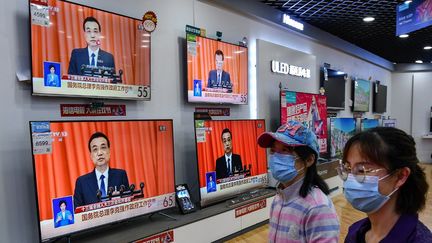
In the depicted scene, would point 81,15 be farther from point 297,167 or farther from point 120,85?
point 297,167

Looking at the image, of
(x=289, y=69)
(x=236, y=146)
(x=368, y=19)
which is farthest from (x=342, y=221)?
(x=368, y=19)

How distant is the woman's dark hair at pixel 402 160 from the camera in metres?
0.93

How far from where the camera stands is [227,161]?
3379 millimetres

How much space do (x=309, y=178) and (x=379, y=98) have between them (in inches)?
300

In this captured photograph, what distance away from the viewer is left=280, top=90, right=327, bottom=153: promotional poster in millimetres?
4336

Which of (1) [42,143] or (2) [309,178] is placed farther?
(1) [42,143]

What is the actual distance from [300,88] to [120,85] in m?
3.26

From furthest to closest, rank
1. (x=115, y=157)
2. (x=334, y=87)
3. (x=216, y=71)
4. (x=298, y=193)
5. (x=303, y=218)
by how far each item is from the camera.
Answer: (x=334, y=87)
(x=216, y=71)
(x=115, y=157)
(x=298, y=193)
(x=303, y=218)

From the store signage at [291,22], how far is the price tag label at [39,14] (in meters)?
3.34

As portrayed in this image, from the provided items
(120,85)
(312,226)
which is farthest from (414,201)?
(120,85)

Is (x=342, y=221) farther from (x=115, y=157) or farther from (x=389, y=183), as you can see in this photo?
(x=389, y=183)

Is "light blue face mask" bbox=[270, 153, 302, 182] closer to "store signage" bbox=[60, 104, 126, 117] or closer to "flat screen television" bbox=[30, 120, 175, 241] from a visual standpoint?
"flat screen television" bbox=[30, 120, 175, 241]

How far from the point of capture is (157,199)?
107 inches
